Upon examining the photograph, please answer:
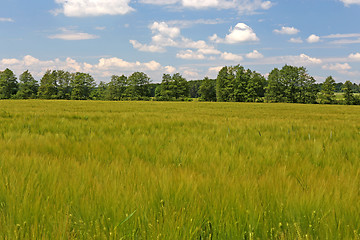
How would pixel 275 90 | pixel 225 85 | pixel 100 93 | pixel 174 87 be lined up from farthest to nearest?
pixel 100 93, pixel 174 87, pixel 225 85, pixel 275 90

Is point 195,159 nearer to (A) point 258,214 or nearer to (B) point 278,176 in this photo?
(B) point 278,176

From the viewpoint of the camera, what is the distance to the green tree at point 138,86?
103 meters

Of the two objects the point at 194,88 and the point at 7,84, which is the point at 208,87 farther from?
the point at 7,84

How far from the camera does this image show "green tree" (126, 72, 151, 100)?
103 metres

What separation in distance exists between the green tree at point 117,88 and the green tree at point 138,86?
374 cm

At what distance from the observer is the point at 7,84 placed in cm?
9231

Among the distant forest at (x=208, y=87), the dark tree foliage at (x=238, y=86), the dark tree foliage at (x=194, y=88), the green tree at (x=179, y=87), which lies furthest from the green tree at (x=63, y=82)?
the dark tree foliage at (x=194, y=88)

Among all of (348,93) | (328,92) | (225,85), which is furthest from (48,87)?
(348,93)

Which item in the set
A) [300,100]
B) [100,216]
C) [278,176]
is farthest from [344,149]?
[300,100]

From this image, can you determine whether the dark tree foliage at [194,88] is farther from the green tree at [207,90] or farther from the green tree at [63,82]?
the green tree at [63,82]

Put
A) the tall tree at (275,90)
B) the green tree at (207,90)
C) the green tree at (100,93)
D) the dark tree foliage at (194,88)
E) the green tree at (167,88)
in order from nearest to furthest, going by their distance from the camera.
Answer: the tall tree at (275,90)
the green tree at (167,88)
the green tree at (207,90)
the green tree at (100,93)
the dark tree foliage at (194,88)

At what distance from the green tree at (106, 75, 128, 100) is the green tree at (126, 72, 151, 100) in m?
3.74

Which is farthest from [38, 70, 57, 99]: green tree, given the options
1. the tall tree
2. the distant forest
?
the tall tree

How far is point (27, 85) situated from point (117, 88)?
113 ft
